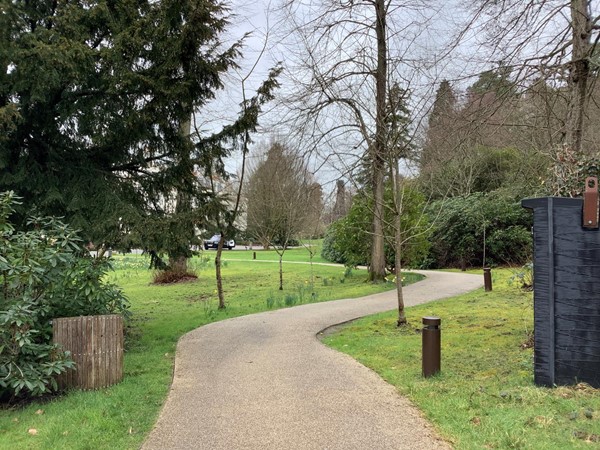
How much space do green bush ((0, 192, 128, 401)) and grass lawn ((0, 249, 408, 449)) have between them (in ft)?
1.30

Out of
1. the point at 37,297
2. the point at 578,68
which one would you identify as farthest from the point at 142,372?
the point at 578,68

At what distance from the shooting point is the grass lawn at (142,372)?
14.2ft

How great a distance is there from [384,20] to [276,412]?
9.83 metres

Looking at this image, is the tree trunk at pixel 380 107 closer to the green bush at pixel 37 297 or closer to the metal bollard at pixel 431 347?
the metal bollard at pixel 431 347

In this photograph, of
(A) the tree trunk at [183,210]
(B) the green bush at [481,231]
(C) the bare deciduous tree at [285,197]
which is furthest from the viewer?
(B) the green bush at [481,231]

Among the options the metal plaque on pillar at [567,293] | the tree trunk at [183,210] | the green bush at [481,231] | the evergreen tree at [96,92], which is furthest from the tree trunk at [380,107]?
the green bush at [481,231]

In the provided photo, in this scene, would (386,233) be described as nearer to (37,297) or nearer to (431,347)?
(431,347)

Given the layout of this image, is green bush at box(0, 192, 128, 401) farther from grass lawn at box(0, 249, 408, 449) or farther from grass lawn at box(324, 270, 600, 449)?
grass lawn at box(324, 270, 600, 449)

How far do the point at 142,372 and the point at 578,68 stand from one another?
7477 millimetres

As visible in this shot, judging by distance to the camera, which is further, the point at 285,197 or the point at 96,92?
the point at 285,197

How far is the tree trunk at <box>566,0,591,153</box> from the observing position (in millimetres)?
7000

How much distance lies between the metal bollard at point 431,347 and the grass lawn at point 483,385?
112 mm

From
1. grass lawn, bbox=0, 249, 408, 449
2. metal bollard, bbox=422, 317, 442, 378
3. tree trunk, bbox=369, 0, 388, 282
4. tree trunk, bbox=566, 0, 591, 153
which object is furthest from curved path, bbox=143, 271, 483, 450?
tree trunk, bbox=566, 0, 591, 153

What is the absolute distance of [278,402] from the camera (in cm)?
504
